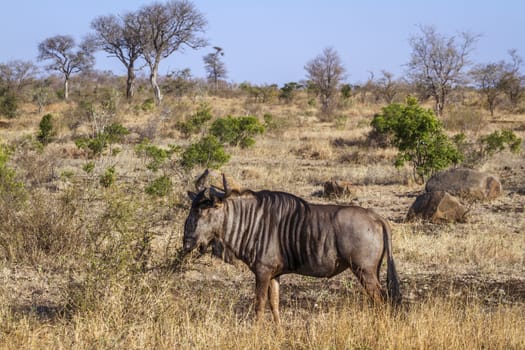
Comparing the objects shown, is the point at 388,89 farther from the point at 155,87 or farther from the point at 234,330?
the point at 234,330

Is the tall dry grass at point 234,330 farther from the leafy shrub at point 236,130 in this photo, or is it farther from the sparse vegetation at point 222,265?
the leafy shrub at point 236,130

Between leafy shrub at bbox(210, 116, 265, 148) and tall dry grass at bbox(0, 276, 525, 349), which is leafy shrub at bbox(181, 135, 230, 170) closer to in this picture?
leafy shrub at bbox(210, 116, 265, 148)

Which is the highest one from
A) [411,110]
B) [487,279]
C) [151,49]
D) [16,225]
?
[151,49]

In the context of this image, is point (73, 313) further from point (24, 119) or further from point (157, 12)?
point (157, 12)

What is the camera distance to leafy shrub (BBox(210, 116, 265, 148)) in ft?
67.8

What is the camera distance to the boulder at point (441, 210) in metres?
10.9

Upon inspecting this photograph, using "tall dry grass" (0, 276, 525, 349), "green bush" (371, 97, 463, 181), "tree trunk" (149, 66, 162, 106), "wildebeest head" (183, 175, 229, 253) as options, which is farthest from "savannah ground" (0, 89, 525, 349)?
"tree trunk" (149, 66, 162, 106)

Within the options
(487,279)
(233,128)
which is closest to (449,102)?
(233,128)

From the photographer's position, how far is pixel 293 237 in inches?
218

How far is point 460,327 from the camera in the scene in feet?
16.7

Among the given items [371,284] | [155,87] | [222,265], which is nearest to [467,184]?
[222,265]

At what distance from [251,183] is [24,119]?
876 inches

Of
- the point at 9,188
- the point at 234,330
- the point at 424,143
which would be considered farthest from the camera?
the point at 424,143

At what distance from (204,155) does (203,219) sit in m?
8.53
